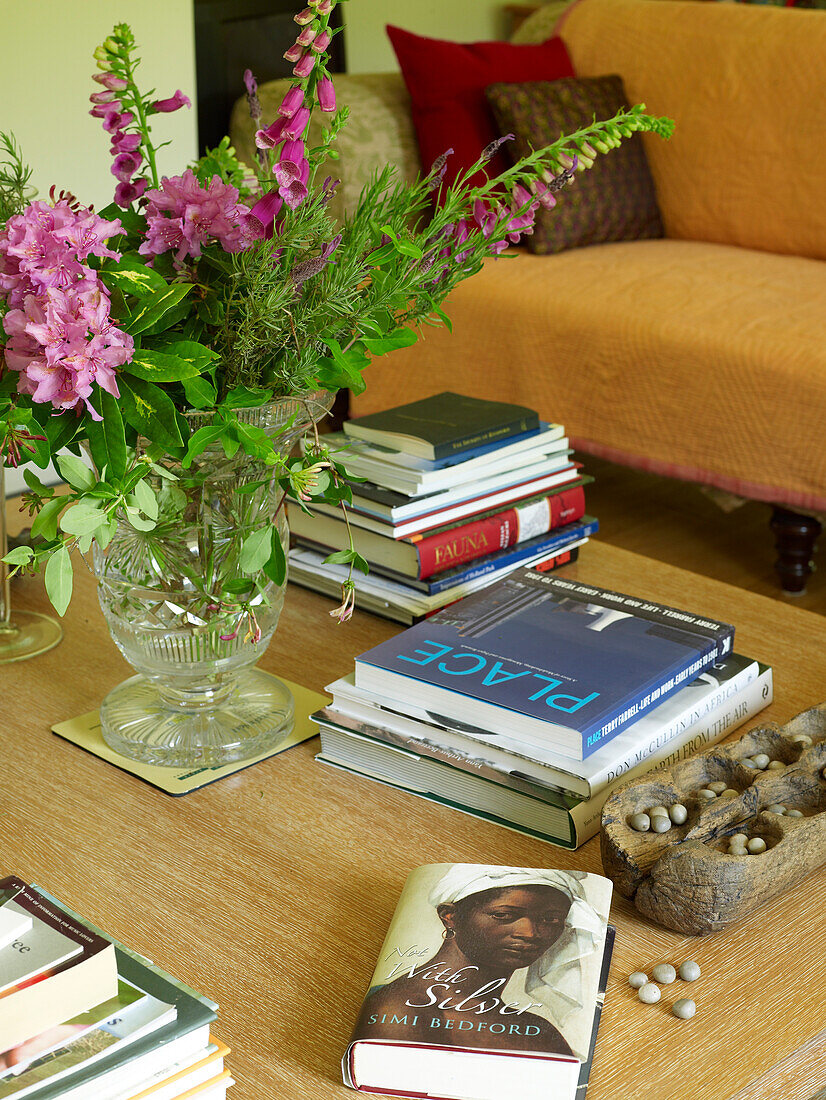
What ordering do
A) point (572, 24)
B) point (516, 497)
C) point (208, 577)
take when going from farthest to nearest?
point (572, 24), point (516, 497), point (208, 577)

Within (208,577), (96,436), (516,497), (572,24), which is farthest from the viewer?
(572,24)

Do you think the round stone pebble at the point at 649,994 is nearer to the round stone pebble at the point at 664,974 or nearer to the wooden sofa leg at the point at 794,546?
the round stone pebble at the point at 664,974

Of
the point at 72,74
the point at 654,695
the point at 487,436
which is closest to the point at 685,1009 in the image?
the point at 654,695

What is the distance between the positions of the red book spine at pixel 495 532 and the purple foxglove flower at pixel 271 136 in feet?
1.45

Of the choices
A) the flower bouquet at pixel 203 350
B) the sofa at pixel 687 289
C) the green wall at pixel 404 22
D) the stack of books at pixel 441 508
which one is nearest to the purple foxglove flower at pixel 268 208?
the flower bouquet at pixel 203 350

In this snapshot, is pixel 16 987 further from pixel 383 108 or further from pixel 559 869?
pixel 383 108

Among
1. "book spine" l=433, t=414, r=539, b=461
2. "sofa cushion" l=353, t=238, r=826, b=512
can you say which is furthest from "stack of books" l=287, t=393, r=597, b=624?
"sofa cushion" l=353, t=238, r=826, b=512

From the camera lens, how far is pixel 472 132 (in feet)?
8.04

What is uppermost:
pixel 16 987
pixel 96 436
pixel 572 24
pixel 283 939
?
pixel 572 24

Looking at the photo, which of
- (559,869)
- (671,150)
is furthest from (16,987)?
(671,150)

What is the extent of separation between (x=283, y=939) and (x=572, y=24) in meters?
2.57

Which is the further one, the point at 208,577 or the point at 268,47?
the point at 268,47

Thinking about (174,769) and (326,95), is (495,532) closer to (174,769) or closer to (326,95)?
(174,769)

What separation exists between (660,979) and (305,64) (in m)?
0.53
